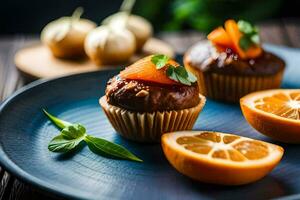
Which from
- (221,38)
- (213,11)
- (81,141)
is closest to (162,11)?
(213,11)

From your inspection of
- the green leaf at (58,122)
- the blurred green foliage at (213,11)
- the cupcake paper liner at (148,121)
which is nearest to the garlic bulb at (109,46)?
the green leaf at (58,122)

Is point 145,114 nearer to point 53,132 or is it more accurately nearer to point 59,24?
point 53,132

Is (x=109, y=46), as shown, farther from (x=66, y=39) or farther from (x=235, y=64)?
(x=235, y=64)

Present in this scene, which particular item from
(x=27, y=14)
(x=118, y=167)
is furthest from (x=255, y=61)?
(x=27, y=14)

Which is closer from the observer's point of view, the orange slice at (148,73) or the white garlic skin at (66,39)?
the orange slice at (148,73)

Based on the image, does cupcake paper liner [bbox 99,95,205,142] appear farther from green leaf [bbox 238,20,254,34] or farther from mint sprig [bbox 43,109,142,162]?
green leaf [bbox 238,20,254,34]

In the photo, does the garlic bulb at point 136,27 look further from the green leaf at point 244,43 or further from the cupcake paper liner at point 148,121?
the cupcake paper liner at point 148,121

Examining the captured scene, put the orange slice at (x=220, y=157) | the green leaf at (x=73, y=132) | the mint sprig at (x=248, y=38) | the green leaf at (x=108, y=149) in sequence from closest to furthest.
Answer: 1. the orange slice at (x=220, y=157)
2. the green leaf at (x=108, y=149)
3. the green leaf at (x=73, y=132)
4. the mint sprig at (x=248, y=38)

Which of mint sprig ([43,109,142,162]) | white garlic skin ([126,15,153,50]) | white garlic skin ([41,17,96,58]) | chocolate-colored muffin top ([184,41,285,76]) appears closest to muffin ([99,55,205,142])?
mint sprig ([43,109,142,162])
